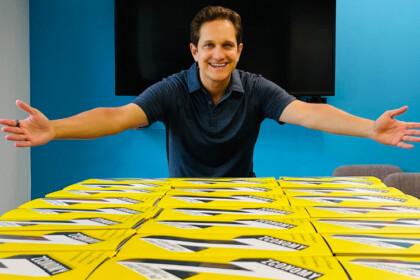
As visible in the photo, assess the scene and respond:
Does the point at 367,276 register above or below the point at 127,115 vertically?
below

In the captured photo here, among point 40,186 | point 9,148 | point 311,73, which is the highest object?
point 311,73

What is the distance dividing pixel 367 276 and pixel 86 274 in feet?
1.31

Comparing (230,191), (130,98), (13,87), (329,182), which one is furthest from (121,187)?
(13,87)

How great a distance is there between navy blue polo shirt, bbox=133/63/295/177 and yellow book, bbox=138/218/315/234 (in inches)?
38.3

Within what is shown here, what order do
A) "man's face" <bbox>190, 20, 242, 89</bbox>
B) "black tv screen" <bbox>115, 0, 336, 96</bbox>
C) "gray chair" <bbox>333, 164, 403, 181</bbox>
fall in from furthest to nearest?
"black tv screen" <bbox>115, 0, 336, 96</bbox>
"gray chair" <bbox>333, 164, 403, 181</bbox>
"man's face" <bbox>190, 20, 242, 89</bbox>

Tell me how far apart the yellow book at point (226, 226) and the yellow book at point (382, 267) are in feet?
0.59

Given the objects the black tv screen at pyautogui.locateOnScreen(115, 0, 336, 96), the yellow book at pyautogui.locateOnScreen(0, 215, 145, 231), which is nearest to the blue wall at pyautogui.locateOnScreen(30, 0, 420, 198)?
the black tv screen at pyautogui.locateOnScreen(115, 0, 336, 96)

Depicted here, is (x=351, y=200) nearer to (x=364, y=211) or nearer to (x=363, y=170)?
(x=364, y=211)

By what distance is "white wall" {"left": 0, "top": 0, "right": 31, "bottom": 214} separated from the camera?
313 centimetres

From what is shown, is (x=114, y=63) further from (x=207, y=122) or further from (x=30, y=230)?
(x=30, y=230)

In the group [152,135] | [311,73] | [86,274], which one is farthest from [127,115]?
[311,73]

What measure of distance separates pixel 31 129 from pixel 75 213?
0.36 metres

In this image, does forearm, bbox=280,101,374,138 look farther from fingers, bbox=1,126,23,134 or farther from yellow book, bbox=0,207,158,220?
fingers, bbox=1,126,23,134

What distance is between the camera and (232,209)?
109 cm
